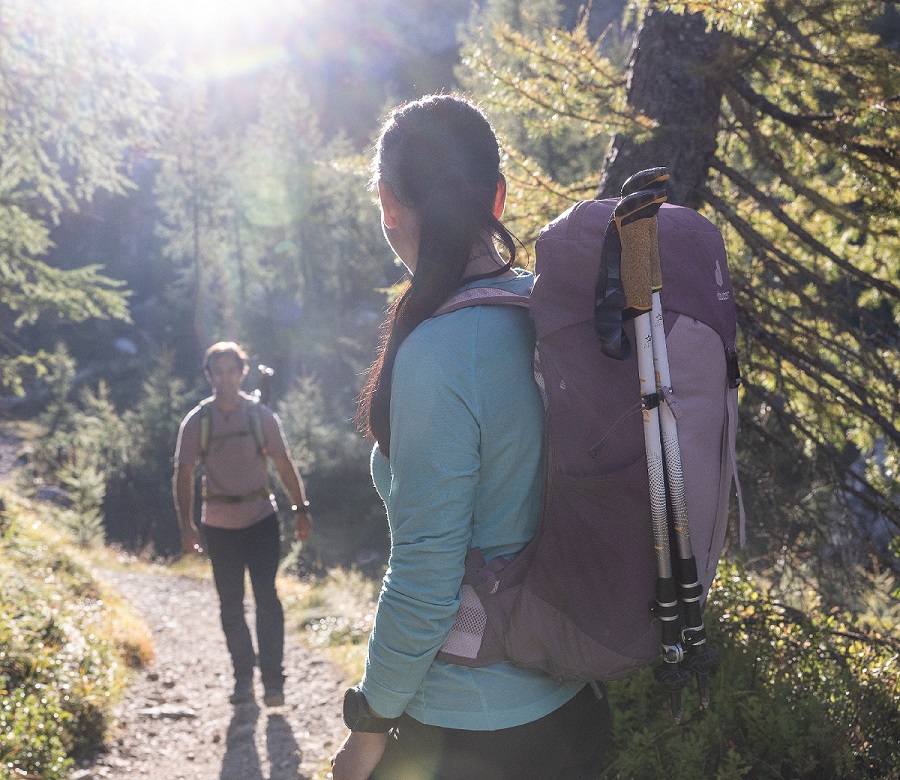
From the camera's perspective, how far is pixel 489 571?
1.53m

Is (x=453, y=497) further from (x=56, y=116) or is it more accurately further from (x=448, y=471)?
(x=56, y=116)

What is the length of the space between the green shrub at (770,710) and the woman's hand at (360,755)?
183 cm

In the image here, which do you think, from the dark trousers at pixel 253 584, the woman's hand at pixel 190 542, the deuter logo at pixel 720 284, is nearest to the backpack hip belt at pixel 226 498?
the dark trousers at pixel 253 584

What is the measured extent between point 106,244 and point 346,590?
4940 centimetres

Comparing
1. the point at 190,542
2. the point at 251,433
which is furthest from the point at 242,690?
the point at 251,433

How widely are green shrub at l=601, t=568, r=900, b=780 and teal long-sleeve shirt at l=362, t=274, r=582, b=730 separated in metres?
1.84

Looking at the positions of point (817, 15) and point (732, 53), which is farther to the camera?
point (732, 53)

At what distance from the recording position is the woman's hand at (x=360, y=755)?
1617 millimetres

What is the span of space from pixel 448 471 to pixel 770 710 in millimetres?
2614

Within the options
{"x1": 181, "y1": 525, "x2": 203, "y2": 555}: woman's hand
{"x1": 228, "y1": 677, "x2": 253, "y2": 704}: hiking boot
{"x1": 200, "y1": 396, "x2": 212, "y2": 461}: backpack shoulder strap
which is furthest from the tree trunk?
{"x1": 228, "y1": 677, "x2": 253, "y2": 704}: hiking boot

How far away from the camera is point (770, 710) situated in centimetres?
326

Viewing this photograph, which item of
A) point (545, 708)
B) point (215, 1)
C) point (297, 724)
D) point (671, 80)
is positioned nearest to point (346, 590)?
point (297, 724)

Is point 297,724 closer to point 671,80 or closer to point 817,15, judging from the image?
point 671,80

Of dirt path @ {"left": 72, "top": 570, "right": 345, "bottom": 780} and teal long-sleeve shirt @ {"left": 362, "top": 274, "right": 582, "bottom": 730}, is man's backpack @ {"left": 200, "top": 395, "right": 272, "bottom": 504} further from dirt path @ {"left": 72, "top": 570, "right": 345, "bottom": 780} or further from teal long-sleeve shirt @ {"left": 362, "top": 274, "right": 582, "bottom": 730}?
teal long-sleeve shirt @ {"left": 362, "top": 274, "right": 582, "bottom": 730}
